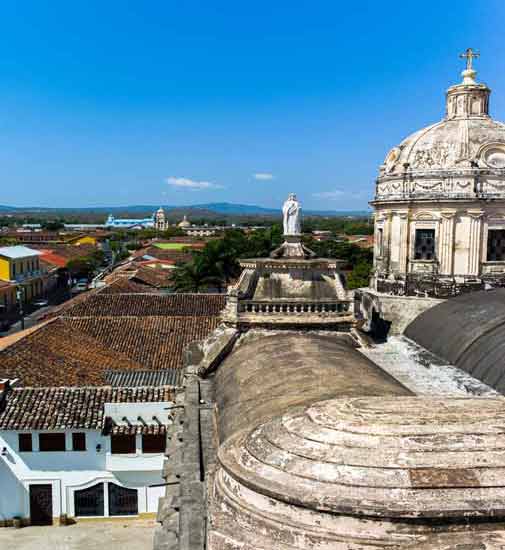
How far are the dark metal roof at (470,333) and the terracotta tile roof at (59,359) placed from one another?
42.1 ft

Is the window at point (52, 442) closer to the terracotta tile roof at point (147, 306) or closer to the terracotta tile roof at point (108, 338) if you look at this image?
the terracotta tile roof at point (108, 338)

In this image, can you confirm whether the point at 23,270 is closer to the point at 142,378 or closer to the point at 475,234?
the point at 142,378

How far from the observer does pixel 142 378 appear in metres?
22.0

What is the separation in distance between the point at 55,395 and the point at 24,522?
12.8ft

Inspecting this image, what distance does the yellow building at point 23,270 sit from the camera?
56750 millimetres

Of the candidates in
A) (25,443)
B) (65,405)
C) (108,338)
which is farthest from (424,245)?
(108,338)

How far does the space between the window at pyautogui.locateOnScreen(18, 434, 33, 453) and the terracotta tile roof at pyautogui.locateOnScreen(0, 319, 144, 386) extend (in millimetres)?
3839

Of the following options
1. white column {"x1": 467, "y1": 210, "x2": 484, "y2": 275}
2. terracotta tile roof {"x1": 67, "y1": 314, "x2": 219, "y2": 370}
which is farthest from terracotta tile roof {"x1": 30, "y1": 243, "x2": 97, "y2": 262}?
white column {"x1": 467, "y1": 210, "x2": 484, "y2": 275}

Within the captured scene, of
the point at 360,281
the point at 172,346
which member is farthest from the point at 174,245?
the point at 172,346

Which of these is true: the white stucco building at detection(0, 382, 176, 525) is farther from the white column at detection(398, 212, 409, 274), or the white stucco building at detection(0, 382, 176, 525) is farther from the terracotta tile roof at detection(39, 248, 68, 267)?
the terracotta tile roof at detection(39, 248, 68, 267)

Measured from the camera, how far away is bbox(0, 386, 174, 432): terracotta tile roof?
18.9 metres

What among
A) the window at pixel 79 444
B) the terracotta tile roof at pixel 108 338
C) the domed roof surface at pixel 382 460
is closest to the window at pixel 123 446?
the window at pixel 79 444

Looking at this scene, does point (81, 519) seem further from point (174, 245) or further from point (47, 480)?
point (174, 245)

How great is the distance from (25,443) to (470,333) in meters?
13.3
